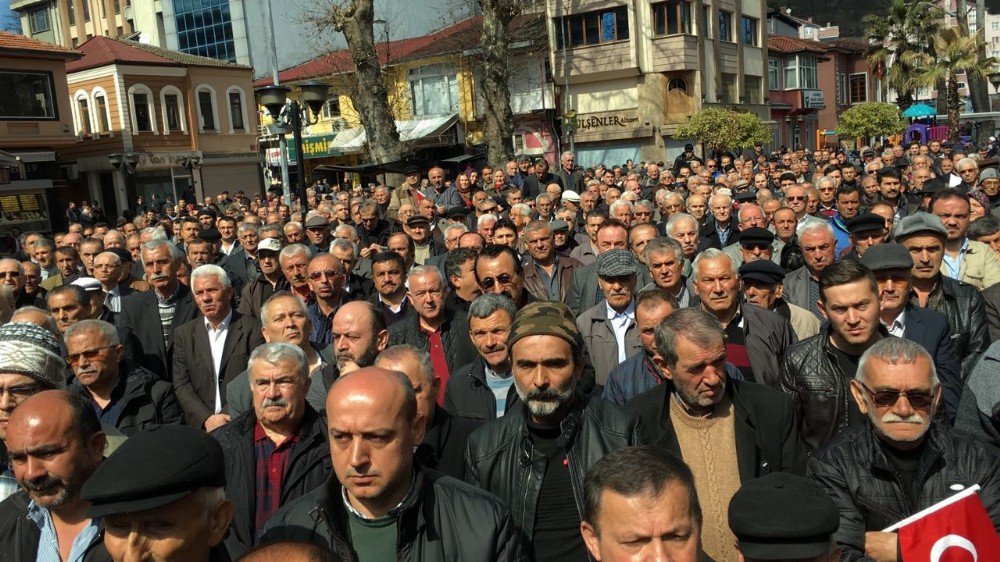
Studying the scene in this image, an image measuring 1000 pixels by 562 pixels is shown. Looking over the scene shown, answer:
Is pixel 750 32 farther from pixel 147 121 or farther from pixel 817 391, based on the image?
pixel 817 391

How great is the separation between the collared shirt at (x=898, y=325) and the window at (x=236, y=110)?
4309 cm

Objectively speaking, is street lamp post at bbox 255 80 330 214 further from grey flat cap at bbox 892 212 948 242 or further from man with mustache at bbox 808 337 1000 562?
man with mustache at bbox 808 337 1000 562

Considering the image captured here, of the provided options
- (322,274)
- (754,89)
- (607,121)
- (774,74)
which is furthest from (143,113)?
(774,74)

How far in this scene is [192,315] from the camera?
24.6 feet

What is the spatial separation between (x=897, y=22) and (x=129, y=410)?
50.2 m

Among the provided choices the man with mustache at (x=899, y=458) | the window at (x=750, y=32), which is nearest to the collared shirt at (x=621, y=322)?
the man with mustache at (x=899, y=458)

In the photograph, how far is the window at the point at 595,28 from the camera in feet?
135

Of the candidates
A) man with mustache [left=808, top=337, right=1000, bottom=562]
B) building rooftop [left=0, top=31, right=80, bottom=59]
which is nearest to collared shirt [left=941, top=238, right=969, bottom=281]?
man with mustache [left=808, top=337, right=1000, bottom=562]

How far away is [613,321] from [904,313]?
183cm

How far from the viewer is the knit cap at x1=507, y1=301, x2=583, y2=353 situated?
3598 millimetres

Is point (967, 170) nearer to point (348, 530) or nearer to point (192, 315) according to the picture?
point (192, 315)

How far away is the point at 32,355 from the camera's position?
407 centimetres

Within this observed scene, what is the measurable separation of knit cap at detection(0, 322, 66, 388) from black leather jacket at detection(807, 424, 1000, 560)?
3.58 meters

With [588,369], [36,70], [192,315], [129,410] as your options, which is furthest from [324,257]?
[36,70]
